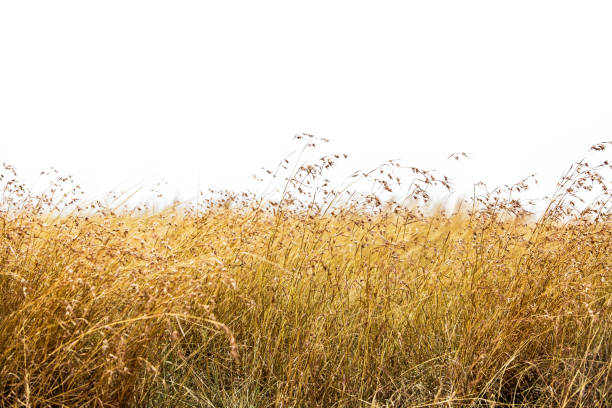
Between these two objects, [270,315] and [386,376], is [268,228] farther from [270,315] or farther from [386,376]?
[386,376]

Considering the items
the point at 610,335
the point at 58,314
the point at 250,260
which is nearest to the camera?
the point at 58,314

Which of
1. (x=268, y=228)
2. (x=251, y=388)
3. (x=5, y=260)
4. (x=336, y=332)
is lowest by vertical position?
(x=251, y=388)

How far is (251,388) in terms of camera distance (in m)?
2.72

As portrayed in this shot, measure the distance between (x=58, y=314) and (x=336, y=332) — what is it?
138 centimetres

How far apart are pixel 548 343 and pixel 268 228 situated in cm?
170

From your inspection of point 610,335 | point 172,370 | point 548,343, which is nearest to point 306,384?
point 172,370

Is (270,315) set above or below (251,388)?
above

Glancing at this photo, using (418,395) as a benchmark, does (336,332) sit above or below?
above

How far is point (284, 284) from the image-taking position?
124 inches

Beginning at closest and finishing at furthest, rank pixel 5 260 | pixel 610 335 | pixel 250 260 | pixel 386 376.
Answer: pixel 5 260, pixel 386 376, pixel 610 335, pixel 250 260

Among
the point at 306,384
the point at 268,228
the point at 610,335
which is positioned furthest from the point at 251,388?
the point at 610,335

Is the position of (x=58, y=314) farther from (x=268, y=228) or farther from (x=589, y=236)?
(x=589, y=236)

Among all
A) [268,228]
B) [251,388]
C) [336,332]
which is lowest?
[251,388]

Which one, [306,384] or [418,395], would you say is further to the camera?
[418,395]
